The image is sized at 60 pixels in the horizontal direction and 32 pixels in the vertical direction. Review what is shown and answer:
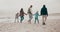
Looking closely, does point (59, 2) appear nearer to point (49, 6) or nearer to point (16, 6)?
point (49, 6)

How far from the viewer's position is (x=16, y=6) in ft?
74.8

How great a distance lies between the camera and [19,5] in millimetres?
22266

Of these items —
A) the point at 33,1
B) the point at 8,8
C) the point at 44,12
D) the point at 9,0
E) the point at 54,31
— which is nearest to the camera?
the point at 54,31

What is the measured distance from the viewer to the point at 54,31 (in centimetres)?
858

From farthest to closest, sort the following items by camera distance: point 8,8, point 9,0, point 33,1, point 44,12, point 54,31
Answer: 1. point 9,0
2. point 8,8
3. point 33,1
4. point 44,12
5. point 54,31

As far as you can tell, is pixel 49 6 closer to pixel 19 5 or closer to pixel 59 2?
pixel 59 2

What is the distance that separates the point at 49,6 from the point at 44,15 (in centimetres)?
1136

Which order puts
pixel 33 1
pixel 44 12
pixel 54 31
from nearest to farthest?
1. pixel 54 31
2. pixel 44 12
3. pixel 33 1

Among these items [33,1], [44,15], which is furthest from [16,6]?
[44,15]

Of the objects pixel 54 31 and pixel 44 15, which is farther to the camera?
pixel 44 15

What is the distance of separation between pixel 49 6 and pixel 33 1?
7.01 ft

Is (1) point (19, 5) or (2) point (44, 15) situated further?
(1) point (19, 5)

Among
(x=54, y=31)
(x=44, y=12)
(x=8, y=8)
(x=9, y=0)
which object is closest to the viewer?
(x=54, y=31)

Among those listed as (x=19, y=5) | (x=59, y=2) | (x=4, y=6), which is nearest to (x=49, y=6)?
(x=59, y=2)
